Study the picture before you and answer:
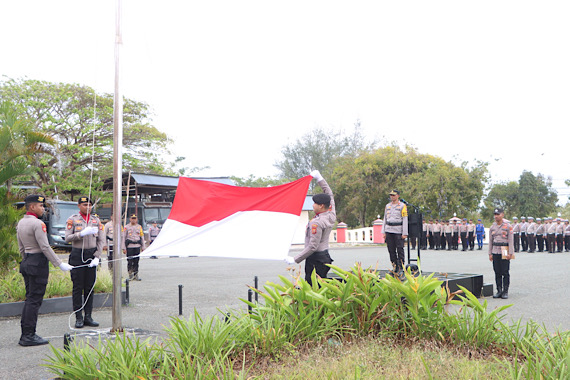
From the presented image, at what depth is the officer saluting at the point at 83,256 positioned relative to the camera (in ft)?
25.9

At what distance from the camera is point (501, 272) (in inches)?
419

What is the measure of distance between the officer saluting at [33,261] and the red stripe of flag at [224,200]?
171cm

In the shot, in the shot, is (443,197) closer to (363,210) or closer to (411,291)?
(363,210)

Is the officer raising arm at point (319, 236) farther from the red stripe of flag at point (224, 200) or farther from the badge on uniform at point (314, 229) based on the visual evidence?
the red stripe of flag at point (224, 200)

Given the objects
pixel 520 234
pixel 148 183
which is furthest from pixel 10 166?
pixel 520 234

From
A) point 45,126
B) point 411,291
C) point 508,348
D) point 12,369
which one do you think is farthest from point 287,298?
point 45,126

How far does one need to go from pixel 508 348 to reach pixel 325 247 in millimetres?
3075

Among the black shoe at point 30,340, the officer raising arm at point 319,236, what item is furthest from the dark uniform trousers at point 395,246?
the black shoe at point 30,340

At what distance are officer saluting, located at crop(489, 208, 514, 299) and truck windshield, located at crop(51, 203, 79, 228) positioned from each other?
2308 centimetres

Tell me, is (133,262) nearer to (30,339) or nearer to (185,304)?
(185,304)

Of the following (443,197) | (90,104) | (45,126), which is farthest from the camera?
(443,197)

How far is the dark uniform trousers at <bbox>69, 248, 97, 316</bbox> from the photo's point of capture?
792 centimetres

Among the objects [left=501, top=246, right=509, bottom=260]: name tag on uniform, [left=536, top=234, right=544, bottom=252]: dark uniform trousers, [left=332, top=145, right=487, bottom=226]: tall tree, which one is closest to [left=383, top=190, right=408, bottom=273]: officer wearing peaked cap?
[left=501, top=246, right=509, bottom=260]: name tag on uniform

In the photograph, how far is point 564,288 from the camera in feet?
38.3
